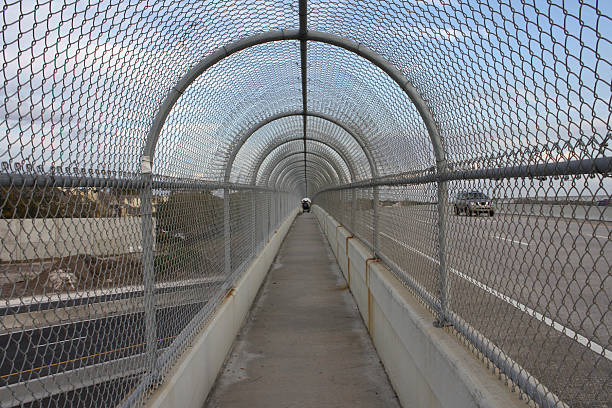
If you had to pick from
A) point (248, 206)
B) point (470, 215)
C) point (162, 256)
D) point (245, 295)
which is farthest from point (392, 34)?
point (248, 206)

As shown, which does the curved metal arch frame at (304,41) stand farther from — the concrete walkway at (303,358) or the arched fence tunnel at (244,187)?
the concrete walkway at (303,358)

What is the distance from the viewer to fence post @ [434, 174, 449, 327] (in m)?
3.48

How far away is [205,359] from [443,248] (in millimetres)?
2284

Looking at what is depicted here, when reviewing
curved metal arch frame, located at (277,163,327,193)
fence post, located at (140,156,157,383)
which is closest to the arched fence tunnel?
fence post, located at (140,156,157,383)

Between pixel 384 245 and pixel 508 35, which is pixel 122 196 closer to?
pixel 508 35

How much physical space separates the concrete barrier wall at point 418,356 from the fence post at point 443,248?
0.38 feet

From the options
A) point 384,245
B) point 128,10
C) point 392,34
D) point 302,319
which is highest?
point 392,34

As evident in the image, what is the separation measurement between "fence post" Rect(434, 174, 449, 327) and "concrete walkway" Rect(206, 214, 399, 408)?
1.22 m

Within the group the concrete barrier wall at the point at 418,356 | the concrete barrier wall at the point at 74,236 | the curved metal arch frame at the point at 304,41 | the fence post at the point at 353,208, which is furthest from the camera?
the fence post at the point at 353,208

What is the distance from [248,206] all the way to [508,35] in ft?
23.3

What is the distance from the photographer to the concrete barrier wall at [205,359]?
3246 millimetres

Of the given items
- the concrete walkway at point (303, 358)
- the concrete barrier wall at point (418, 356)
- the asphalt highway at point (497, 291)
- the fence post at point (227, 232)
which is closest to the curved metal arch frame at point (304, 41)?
the asphalt highway at point (497, 291)

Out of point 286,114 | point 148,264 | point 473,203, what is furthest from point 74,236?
point 286,114

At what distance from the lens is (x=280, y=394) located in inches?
176
